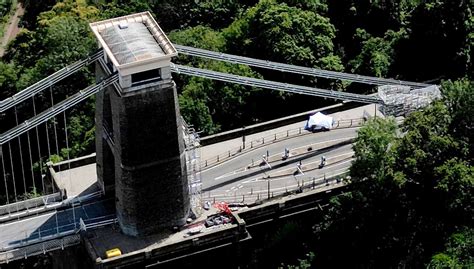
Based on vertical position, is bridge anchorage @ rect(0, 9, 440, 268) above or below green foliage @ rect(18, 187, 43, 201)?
above

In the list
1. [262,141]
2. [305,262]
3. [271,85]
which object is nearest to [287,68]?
[271,85]

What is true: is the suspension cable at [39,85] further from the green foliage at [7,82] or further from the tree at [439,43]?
the tree at [439,43]

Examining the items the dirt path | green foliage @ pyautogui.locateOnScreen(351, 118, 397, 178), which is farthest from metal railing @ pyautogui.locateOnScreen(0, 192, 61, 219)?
the dirt path

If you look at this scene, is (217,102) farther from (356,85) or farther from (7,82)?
(7,82)

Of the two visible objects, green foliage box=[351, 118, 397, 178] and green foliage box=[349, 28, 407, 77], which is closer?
green foliage box=[351, 118, 397, 178]

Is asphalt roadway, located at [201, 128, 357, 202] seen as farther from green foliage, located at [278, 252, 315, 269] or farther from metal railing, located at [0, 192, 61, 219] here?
metal railing, located at [0, 192, 61, 219]

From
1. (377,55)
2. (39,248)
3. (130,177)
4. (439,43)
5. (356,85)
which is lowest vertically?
(39,248)
